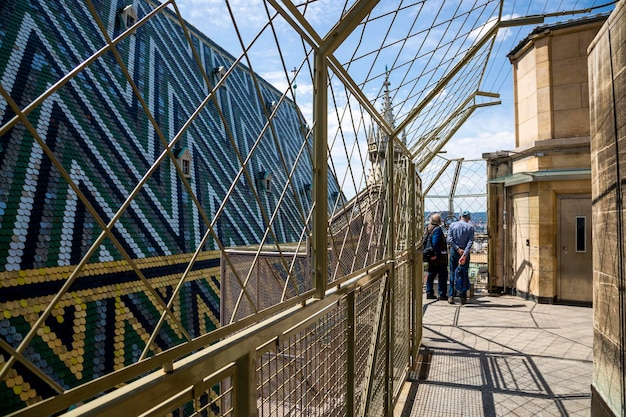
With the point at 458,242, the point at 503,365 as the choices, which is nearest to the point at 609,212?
the point at 503,365

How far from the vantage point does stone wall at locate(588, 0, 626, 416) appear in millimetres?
2238

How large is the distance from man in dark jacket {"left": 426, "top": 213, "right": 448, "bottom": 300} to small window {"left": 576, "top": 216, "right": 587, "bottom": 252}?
213 cm

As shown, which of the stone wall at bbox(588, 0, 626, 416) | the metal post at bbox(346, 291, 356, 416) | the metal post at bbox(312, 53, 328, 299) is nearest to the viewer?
the metal post at bbox(312, 53, 328, 299)

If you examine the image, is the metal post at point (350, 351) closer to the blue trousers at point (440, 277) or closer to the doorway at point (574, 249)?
the blue trousers at point (440, 277)

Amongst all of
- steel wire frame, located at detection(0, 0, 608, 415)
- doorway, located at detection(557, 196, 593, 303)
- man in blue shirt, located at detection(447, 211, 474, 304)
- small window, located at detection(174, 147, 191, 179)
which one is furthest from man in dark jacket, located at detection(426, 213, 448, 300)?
small window, located at detection(174, 147, 191, 179)

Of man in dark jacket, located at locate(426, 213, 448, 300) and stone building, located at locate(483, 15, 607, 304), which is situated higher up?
stone building, located at locate(483, 15, 607, 304)

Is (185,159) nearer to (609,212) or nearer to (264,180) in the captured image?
(264,180)

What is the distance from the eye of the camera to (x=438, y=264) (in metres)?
7.29

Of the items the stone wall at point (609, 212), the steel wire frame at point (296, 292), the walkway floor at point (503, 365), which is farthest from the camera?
the walkway floor at point (503, 365)

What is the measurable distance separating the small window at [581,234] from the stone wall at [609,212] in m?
4.53

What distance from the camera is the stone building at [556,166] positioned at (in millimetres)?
6508

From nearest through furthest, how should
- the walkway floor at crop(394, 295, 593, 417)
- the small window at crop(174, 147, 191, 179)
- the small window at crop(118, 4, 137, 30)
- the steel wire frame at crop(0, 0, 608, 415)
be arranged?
the steel wire frame at crop(0, 0, 608, 415) → the walkway floor at crop(394, 295, 593, 417) → the small window at crop(118, 4, 137, 30) → the small window at crop(174, 147, 191, 179)

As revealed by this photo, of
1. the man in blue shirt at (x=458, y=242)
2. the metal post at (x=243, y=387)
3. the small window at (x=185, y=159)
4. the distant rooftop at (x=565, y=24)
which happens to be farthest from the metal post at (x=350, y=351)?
the small window at (x=185, y=159)

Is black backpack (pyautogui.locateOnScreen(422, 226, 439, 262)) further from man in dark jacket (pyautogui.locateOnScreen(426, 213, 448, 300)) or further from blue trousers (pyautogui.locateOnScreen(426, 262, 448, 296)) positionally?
blue trousers (pyautogui.locateOnScreen(426, 262, 448, 296))
